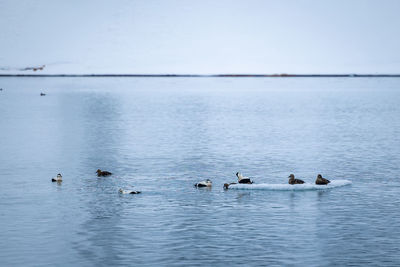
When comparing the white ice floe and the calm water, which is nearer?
the calm water

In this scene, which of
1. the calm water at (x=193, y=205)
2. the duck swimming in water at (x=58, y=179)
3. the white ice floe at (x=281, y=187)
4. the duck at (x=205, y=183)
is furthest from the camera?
the duck swimming in water at (x=58, y=179)

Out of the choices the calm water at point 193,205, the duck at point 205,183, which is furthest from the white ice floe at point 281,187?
the duck at point 205,183

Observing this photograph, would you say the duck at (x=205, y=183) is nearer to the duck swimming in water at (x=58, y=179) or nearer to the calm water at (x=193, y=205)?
the calm water at (x=193, y=205)

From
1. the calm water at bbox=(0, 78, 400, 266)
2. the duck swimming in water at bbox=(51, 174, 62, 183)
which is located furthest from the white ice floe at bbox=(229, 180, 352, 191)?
the duck swimming in water at bbox=(51, 174, 62, 183)

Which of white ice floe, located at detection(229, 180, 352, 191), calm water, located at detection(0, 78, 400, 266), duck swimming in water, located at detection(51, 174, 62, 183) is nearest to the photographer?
calm water, located at detection(0, 78, 400, 266)

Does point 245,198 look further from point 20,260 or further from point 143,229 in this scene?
point 20,260

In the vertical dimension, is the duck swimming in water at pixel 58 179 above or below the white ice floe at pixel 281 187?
above

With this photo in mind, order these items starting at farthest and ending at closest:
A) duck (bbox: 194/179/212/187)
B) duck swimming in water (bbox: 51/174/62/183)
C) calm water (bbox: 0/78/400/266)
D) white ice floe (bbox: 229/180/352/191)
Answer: duck swimming in water (bbox: 51/174/62/183)
duck (bbox: 194/179/212/187)
white ice floe (bbox: 229/180/352/191)
calm water (bbox: 0/78/400/266)

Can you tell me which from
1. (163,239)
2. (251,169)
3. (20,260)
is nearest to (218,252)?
(163,239)

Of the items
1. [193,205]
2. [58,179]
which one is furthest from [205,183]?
[58,179]

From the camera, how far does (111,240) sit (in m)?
31.1

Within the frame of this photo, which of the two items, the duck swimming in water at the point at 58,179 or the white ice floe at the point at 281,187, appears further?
the duck swimming in water at the point at 58,179

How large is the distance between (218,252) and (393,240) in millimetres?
8050

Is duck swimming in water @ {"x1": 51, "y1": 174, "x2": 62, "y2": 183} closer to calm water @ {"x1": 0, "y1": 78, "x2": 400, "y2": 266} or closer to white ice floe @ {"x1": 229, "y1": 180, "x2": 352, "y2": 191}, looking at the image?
calm water @ {"x1": 0, "y1": 78, "x2": 400, "y2": 266}
